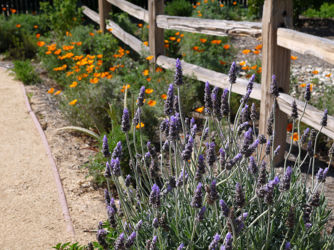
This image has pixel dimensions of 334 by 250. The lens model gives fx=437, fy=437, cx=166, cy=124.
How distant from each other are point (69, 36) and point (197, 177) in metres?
6.73

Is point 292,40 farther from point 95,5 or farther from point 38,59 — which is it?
point 95,5

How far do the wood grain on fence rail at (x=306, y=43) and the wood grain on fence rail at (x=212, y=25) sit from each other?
0.43m

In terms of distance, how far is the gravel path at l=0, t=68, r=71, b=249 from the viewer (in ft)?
11.4

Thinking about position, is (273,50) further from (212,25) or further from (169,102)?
(169,102)

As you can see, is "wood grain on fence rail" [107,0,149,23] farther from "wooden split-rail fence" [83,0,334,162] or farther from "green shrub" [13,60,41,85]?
"green shrub" [13,60,41,85]

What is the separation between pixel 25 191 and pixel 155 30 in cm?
321

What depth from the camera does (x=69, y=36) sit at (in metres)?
8.20

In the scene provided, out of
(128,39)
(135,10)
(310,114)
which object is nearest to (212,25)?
(310,114)

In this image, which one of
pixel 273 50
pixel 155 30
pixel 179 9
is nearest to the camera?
pixel 273 50

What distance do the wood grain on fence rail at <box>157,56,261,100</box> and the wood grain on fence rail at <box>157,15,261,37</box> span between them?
46 centimetres

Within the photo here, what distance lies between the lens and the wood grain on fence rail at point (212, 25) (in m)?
4.46

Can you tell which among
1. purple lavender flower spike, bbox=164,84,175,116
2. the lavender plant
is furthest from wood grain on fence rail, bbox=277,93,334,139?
purple lavender flower spike, bbox=164,84,175,116

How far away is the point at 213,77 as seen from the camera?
507cm

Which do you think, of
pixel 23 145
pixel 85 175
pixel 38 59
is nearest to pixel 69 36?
pixel 38 59
